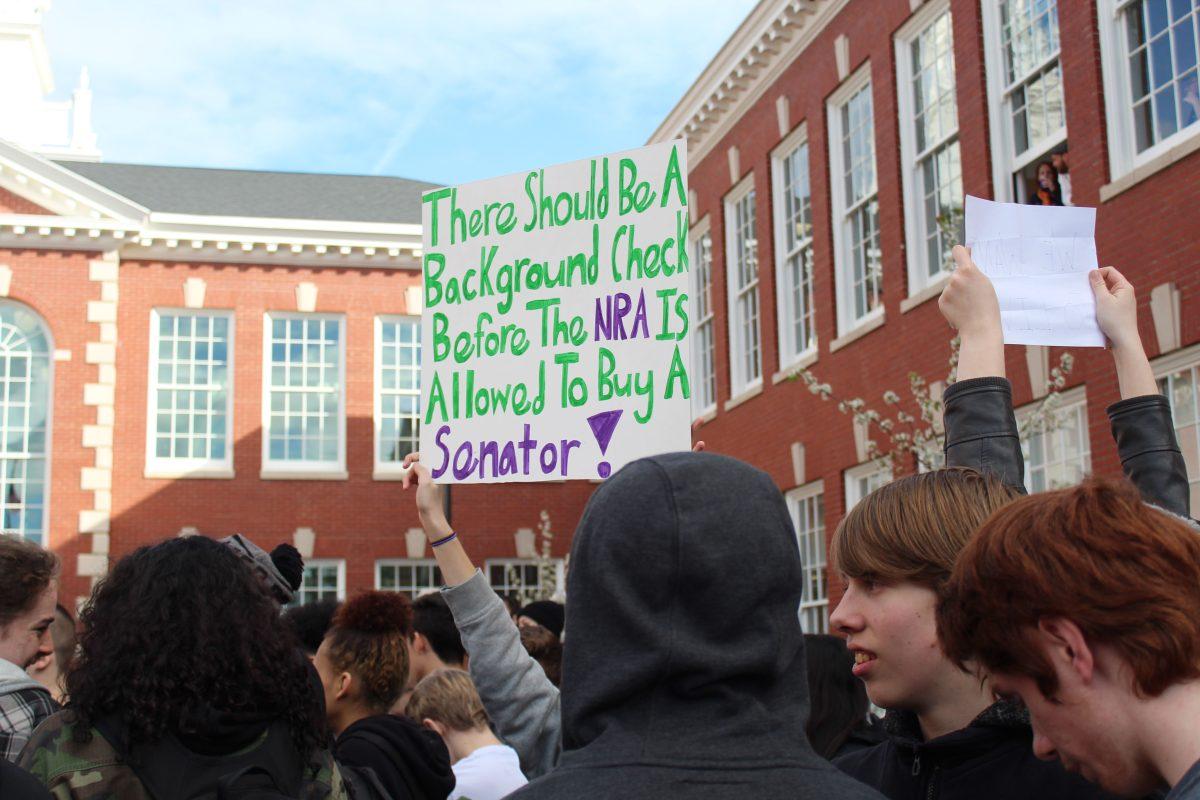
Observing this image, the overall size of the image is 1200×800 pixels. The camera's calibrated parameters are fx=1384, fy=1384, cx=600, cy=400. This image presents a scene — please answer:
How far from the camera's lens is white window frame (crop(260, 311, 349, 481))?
2325cm

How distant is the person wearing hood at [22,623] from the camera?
3.52 m

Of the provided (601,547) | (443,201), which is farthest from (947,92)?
(601,547)

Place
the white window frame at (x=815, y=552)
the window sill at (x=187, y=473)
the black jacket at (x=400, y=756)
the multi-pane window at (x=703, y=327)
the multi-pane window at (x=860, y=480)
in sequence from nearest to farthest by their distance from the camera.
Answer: the black jacket at (x=400, y=756)
the multi-pane window at (x=860, y=480)
the white window frame at (x=815, y=552)
the multi-pane window at (x=703, y=327)
the window sill at (x=187, y=473)

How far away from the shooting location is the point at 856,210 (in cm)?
1482

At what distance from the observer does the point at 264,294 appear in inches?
932

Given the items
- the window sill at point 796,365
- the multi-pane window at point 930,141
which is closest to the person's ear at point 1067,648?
the multi-pane window at point 930,141

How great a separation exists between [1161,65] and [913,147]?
12.1ft

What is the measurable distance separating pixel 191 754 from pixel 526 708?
84 cm

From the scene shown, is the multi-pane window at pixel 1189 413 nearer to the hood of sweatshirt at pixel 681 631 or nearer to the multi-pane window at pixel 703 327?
the hood of sweatshirt at pixel 681 631

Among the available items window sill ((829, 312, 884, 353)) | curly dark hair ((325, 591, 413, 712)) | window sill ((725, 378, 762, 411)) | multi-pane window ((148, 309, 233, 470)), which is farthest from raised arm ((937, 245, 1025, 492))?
multi-pane window ((148, 309, 233, 470))

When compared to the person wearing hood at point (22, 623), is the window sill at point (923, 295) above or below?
above

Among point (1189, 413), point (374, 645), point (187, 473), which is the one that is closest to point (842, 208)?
point (1189, 413)

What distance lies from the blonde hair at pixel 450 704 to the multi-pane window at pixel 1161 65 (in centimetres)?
729

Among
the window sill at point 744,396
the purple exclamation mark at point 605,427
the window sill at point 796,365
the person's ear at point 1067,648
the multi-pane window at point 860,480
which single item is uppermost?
the window sill at point 796,365
